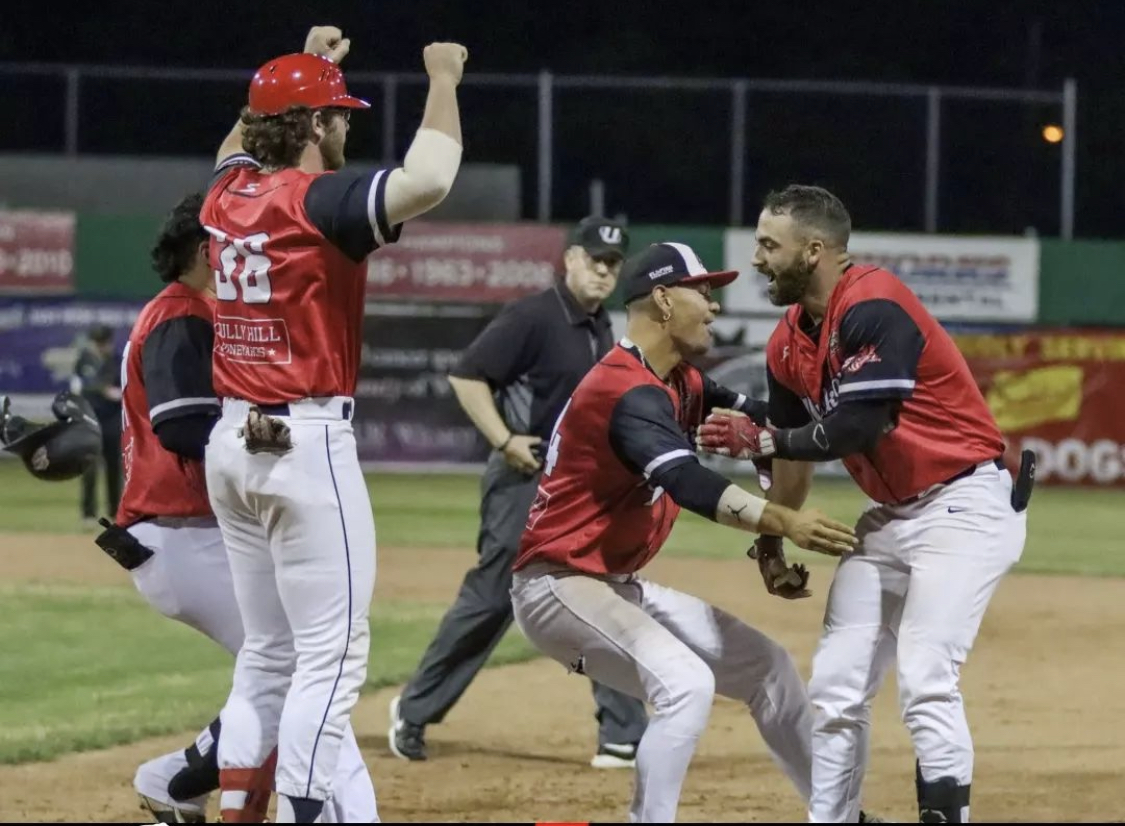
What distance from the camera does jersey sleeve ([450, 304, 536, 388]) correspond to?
288 inches

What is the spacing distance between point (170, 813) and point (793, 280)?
99.5 inches

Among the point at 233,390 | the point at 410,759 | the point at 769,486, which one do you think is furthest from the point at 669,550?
the point at 233,390

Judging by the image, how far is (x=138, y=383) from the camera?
17.4 ft

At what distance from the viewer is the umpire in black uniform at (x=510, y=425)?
23.5 ft

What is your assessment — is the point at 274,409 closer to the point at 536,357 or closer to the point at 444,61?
the point at 444,61

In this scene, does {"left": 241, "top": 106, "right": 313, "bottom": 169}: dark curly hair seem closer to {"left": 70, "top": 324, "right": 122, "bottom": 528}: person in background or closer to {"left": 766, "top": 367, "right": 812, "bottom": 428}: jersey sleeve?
{"left": 766, "top": 367, "right": 812, "bottom": 428}: jersey sleeve

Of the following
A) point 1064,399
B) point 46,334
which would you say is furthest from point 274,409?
point 46,334

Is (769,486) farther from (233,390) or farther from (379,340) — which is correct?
(379,340)

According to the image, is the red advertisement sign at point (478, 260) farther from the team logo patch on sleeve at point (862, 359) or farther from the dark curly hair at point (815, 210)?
the team logo patch on sleeve at point (862, 359)

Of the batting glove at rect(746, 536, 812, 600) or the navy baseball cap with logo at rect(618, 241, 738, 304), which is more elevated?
the navy baseball cap with logo at rect(618, 241, 738, 304)

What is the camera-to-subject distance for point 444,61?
4605mm

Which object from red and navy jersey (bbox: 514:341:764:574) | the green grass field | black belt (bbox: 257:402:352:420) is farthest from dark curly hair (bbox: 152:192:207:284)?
the green grass field

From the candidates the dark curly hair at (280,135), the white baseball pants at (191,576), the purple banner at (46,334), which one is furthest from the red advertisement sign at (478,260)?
the dark curly hair at (280,135)

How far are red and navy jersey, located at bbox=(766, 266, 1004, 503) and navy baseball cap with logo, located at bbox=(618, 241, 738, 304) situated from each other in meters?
0.37
